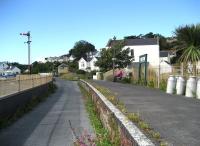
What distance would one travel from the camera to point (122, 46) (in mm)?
78688

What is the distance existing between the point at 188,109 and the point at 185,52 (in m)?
11.9

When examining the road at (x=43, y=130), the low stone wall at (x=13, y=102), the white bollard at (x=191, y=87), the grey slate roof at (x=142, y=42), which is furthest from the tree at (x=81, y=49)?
the road at (x=43, y=130)

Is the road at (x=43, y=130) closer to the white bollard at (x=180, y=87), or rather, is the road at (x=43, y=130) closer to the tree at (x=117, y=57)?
the white bollard at (x=180, y=87)

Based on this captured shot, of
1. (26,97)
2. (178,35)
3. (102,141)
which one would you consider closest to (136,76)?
(178,35)

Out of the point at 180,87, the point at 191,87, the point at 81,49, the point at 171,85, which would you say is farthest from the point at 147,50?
the point at 81,49

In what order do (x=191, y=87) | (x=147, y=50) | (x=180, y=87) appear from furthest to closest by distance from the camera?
1. (x=147, y=50)
2. (x=180, y=87)
3. (x=191, y=87)

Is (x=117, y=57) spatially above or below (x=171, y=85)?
above

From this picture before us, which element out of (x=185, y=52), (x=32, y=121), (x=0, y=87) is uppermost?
(x=185, y=52)

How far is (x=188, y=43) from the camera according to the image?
2442 cm

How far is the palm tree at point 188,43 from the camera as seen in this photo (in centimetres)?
2342

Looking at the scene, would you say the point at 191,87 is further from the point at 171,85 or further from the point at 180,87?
the point at 171,85

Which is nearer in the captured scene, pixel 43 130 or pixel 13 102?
pixel 43 130

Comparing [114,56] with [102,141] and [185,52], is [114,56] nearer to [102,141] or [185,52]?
[185,52]

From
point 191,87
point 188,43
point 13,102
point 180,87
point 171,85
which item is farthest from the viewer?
point 188,43
